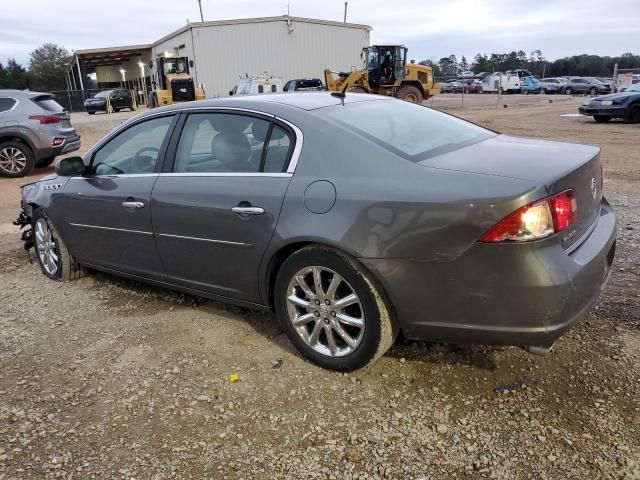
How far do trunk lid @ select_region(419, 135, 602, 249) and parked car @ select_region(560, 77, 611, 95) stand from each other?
4433 centimetres

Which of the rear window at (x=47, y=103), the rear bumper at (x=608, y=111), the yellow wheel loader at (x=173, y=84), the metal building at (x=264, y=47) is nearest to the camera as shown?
the rear window at (x=47, y=103)

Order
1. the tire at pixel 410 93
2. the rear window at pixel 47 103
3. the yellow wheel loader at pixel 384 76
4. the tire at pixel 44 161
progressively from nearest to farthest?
the rear window at pixel 47 103 < the tire at pixel 44 161 < the yellow wheel loader at pixel 384 76 < the tire at pixel 410 93

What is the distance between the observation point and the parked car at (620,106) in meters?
16.5

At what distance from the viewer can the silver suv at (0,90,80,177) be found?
35.7 ft

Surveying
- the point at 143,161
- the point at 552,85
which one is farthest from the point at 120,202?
the point at 552,85

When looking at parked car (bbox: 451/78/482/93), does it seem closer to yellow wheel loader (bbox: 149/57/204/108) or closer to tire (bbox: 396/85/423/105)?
tire (bbox: 396/85/423/105)

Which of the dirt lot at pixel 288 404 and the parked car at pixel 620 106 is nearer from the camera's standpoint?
Answer: the dirt lot at pixel 288 404

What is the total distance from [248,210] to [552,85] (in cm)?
4926

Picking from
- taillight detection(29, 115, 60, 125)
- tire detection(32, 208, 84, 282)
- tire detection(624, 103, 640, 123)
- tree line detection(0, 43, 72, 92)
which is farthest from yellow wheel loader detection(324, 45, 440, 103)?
tree line detection(0, 43, 72, 92)

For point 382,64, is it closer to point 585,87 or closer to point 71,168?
point 71,168

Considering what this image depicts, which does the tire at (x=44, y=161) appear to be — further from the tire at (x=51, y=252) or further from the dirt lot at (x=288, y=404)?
the dirt lot at (x=288, y=404)

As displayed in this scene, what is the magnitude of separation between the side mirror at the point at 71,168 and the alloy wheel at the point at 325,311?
6.97 feet

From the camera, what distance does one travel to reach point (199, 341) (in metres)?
3.55

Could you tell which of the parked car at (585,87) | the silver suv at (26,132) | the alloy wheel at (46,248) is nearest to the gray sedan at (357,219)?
the alloy wheel at (46,248)
